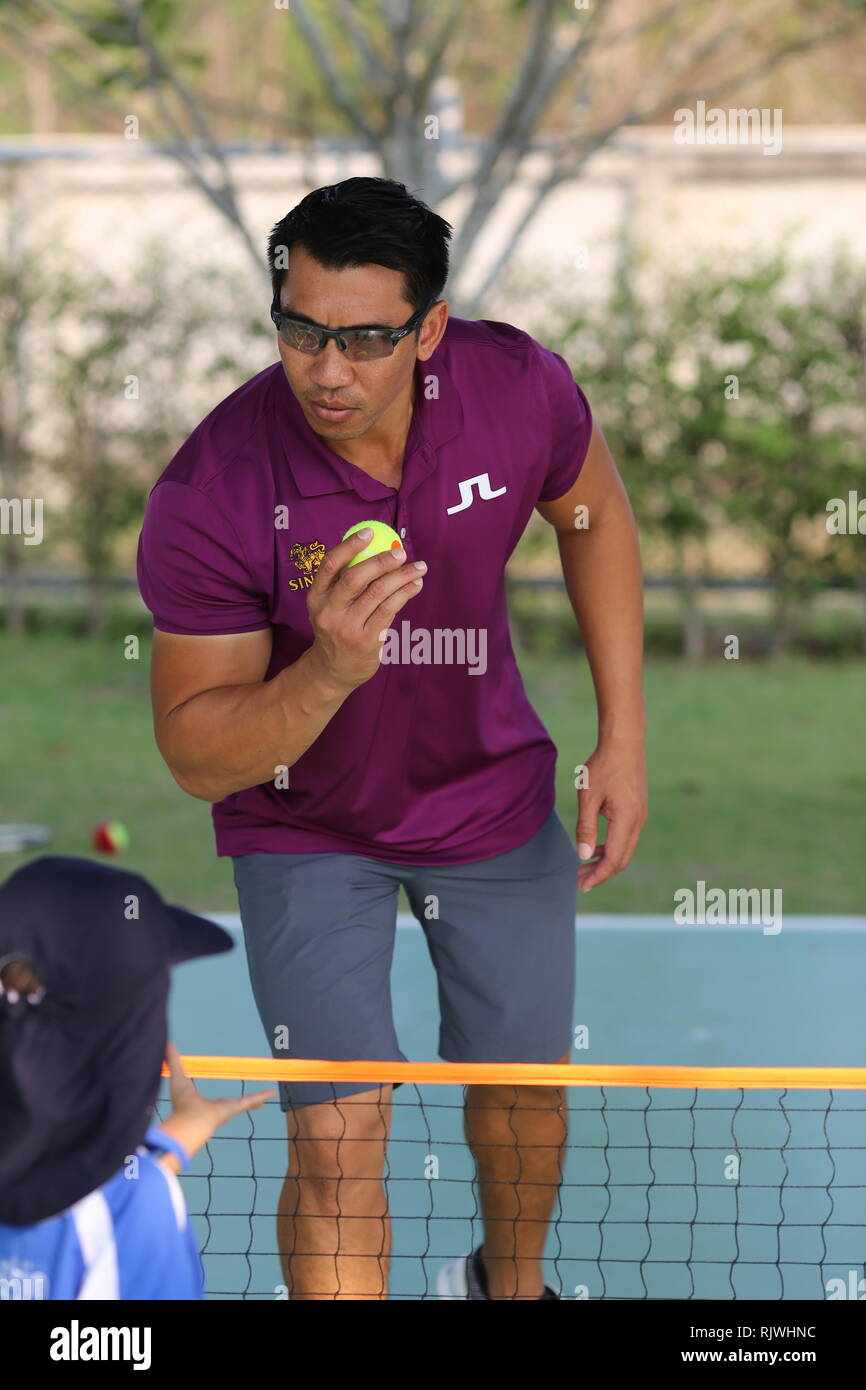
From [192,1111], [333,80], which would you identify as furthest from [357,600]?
[333,80]

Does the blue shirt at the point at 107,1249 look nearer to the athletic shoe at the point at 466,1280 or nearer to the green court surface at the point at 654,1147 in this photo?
the green court surface at the point at 654,1147

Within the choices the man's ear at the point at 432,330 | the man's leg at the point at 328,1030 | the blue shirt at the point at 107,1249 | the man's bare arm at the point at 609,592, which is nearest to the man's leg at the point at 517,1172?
the man's leg at the point at 328,1030

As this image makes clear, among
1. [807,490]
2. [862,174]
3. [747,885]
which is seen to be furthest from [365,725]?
[862,174]

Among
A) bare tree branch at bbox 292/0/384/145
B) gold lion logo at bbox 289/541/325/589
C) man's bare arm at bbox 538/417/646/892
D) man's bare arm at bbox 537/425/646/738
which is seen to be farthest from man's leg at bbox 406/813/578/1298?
bare tree branch at bbox 292/0/384/145

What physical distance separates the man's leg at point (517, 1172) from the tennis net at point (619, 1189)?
0.01m

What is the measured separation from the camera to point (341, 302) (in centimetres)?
292

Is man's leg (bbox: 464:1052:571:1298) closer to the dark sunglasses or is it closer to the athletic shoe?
the athletic shoe

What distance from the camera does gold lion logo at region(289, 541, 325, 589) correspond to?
3.11 meters

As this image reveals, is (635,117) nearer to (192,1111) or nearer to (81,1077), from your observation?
(192,1111)

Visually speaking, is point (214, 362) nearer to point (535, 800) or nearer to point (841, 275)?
point (841, 275)

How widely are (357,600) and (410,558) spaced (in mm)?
516

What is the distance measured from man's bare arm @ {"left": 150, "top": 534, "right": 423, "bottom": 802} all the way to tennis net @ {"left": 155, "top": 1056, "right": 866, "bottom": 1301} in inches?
20.7

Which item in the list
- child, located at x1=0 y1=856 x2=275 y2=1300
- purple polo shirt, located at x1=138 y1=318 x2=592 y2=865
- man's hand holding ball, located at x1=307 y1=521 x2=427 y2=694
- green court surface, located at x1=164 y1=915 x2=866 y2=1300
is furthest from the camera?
green court surface, located at x1=164 y1=915 x2=866 y2=1300

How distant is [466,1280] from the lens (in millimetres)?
3555
